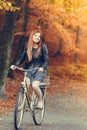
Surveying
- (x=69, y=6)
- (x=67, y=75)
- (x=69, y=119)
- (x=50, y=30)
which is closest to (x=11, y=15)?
(x=69, y=6)

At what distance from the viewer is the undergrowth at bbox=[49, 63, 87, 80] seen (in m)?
33.7

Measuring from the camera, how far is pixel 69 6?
58.7 ft

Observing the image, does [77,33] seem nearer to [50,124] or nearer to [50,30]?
[50,30]

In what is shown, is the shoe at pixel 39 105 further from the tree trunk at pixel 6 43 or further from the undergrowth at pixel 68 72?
the undergrowth at pixel 68 72

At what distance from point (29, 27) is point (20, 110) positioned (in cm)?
1916

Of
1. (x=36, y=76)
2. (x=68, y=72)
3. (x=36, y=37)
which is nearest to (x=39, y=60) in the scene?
(x=36, y=76)

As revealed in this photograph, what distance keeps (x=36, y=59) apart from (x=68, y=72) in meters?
24.8

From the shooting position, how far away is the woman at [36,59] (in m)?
9.37

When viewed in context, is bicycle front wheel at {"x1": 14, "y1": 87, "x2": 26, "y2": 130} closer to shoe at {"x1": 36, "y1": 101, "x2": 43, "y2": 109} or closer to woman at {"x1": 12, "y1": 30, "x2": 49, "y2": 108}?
woman at {"x1": 12, "y1": 30, "x2": 49, "y2": 108}

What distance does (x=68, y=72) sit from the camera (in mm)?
34250

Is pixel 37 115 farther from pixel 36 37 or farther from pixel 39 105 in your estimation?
pixel 36 37

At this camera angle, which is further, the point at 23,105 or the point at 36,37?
the point at 36,37

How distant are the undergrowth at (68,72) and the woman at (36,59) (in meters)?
23.3

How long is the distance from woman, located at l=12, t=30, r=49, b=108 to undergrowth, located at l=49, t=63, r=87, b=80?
76.4ft
